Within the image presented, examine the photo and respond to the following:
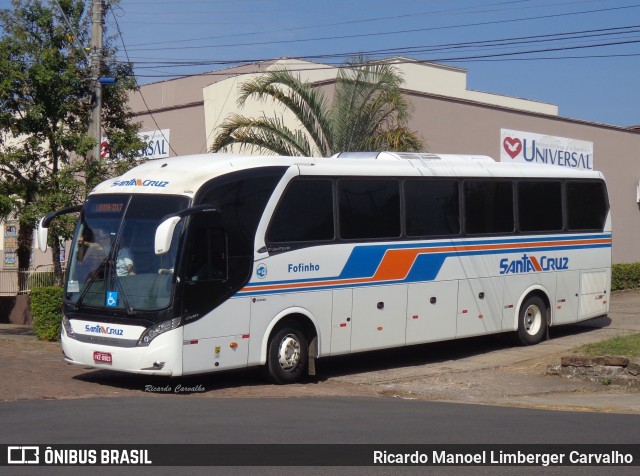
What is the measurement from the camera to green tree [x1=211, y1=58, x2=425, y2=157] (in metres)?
22.0

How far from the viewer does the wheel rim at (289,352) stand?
14305mm

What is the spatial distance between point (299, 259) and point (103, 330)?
320 centimetres

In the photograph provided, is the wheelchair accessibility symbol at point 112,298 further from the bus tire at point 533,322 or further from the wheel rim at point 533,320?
the wheel rim at point 533,320

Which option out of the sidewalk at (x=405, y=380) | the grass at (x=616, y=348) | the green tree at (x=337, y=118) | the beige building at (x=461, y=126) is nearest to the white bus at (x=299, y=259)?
the sidewalk at (x=405, y=380)

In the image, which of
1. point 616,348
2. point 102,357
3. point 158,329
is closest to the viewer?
point 158,329

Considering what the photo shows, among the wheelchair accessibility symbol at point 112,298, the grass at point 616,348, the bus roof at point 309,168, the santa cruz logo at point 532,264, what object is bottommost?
the grass at point 616,348

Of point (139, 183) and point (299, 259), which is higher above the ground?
point (139, 183)

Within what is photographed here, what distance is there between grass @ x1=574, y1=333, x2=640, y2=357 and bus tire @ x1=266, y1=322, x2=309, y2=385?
211 inches

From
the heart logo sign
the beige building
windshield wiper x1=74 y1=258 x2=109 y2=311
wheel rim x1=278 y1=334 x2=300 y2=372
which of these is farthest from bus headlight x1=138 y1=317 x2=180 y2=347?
the heart logo sign

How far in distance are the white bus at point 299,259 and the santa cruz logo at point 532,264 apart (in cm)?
3

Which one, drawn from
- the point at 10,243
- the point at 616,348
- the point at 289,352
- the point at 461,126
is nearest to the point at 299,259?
the point at 289,352

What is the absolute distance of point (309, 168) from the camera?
48.8ft

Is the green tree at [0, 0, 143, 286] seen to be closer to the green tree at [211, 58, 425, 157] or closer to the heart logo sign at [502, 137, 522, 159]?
the green tree at [211, 58, 425, 157]

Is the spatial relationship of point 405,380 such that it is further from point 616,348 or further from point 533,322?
point 533,322
